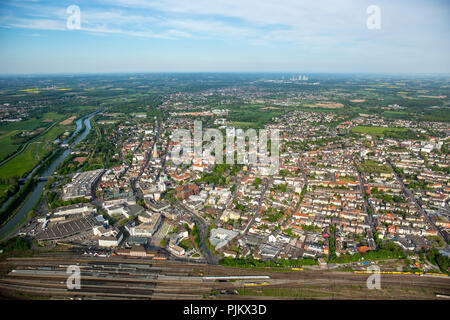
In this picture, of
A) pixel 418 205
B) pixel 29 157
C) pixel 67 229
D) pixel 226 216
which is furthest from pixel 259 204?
pixel 29 157

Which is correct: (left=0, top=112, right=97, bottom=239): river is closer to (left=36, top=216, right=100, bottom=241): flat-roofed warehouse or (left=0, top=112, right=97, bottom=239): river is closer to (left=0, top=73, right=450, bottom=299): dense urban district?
(left=0, top=73, right=450, bottom=299): dense urban district

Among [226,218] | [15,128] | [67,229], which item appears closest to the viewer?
[67,229]

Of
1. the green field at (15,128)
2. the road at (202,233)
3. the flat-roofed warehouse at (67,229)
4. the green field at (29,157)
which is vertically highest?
the green field at (15,128)

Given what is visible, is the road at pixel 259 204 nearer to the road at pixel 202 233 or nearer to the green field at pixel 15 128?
the road at pixel 202 233

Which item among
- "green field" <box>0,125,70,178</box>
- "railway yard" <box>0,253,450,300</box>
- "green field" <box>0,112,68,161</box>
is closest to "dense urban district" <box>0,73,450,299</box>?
"railway yard" <box>0,253,450,300</box>

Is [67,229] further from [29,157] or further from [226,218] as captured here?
[29,157]

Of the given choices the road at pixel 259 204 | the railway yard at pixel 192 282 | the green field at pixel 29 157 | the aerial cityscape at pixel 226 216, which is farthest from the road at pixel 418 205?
the green field at pixel 29 157
